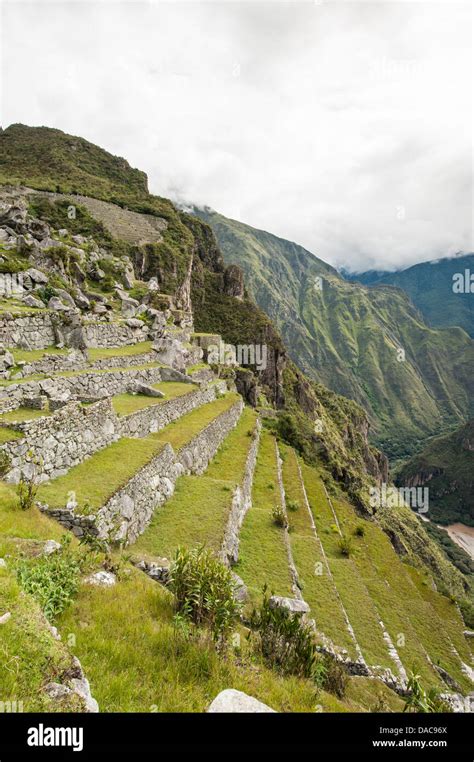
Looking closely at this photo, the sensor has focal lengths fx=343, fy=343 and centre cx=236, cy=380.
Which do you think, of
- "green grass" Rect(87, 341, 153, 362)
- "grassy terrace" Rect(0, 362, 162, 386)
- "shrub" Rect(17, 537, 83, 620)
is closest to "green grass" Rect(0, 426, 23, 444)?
"shrub" Rect(17, 537, 83, 620)

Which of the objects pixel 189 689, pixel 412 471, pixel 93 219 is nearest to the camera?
pixel 189 689

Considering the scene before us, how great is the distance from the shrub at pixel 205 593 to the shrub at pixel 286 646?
2.15 feet

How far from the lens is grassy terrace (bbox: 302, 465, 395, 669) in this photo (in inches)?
460

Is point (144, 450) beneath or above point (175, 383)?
beneath

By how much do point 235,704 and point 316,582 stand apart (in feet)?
36.5

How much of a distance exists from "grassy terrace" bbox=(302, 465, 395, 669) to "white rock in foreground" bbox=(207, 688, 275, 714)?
981 cm

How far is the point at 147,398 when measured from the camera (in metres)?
17.8

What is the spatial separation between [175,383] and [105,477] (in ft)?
44.8

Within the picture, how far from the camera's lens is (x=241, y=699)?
3.78 metres

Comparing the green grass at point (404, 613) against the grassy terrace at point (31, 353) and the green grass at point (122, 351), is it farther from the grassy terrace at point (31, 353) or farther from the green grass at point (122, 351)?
the grassy terrace at point (31, 353)

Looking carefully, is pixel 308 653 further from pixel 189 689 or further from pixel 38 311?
pixel 38 311

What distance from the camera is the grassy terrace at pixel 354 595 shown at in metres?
11.7

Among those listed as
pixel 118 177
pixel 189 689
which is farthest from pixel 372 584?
pixel 118 177

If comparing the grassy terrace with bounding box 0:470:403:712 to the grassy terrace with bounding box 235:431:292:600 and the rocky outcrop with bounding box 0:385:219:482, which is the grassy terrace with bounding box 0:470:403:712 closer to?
the rocky outcrop with bounding box 0:385:219:482
